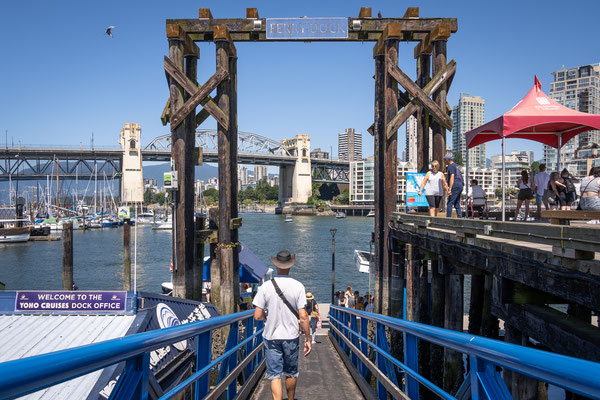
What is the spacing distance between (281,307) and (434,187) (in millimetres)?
6259

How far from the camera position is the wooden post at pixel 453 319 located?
7.72m

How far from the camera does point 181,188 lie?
36.0 feet

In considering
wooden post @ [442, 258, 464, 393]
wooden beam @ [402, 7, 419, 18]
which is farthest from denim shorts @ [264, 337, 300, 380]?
wooden beam @ [402, 7, 419, 18]

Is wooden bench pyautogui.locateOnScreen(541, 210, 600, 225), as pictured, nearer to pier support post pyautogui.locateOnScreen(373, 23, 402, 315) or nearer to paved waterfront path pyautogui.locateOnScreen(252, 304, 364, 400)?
paved waterfront path pyautogui.locateOnScreen(252, 304, 364, 400)

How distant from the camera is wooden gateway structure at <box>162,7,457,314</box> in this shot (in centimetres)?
1090

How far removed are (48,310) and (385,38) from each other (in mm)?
8812

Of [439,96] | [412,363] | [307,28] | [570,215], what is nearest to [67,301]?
[412,363]

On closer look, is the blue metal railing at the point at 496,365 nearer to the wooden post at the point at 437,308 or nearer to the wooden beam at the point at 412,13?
the wooden post at the point at 437,308

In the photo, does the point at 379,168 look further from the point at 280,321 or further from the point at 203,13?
the point at 280,321

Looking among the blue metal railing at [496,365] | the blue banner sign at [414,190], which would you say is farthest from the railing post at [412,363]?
the blue banner sign at [414,190]

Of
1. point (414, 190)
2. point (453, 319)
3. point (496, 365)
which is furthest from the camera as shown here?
point (414, 190)

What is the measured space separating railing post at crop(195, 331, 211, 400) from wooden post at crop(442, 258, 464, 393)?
4.78m

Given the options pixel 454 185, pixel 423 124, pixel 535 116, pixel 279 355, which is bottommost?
pixel 279 355

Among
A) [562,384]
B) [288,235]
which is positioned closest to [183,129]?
[562,384]
